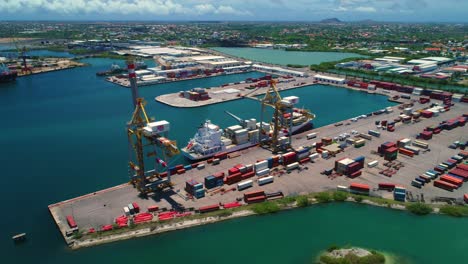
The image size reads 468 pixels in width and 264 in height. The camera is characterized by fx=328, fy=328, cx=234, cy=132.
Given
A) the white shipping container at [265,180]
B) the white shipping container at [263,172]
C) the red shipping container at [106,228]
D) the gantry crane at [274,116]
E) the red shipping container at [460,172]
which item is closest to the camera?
the red shipping container at [106,228]

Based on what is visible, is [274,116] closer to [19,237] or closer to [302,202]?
[302,202]

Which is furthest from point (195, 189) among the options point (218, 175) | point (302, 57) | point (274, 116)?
point (302, 57)

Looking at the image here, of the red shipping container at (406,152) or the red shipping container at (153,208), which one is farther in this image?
the red shipping container at (406,152)

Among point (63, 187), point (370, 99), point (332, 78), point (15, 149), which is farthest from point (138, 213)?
point (332, 78)

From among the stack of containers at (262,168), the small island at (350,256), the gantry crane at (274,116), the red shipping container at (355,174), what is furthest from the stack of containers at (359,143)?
the small island at (350,256)

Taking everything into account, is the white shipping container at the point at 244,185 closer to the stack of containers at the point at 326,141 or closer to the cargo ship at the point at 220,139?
the cargo ship at the point at 220,139

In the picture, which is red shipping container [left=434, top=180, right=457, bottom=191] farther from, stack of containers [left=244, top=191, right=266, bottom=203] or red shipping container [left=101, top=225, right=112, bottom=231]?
red shipping container [left=101, top=225, right=112, bottom=231]
